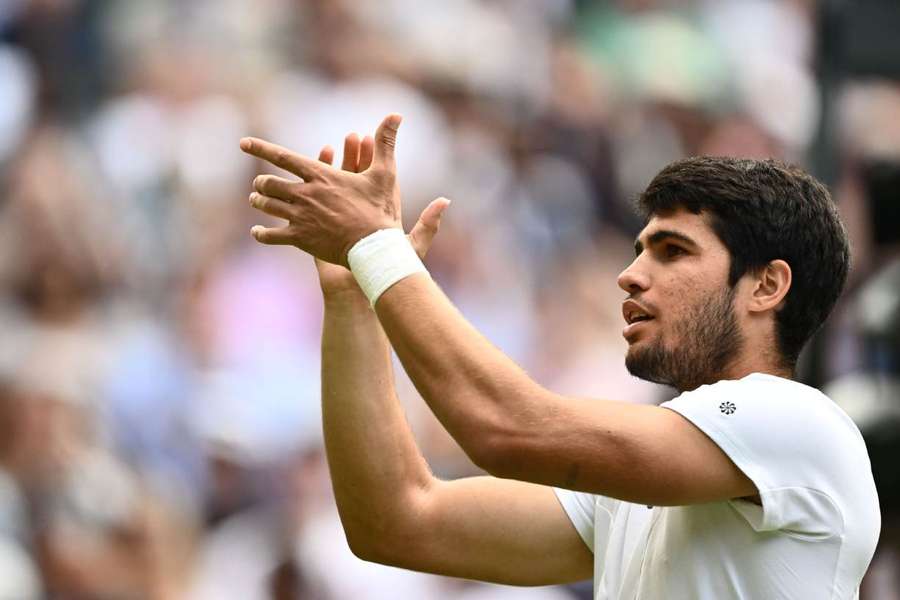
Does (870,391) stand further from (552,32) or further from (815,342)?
(552,32)

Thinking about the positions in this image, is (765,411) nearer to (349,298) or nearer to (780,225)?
(780,225)

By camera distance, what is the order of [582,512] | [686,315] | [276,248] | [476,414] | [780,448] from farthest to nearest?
[276,248] → [582,512] → [686,315] → [780,448] → [476,414]

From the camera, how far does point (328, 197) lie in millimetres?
3104

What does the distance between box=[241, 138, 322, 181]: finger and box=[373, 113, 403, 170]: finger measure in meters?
0.13

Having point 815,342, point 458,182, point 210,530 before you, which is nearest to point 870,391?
point 815,342

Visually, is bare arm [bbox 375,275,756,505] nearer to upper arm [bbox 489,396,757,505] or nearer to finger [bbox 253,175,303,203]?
upper arm [bbox 489,396,757,505]

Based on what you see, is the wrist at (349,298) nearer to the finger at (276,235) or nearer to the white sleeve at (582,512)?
the finger at (276,235)

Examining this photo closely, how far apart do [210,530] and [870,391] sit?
340cm

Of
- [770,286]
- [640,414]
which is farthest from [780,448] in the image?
[770,286]

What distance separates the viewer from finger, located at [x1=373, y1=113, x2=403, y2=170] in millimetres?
3105

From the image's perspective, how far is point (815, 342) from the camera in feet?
21.2

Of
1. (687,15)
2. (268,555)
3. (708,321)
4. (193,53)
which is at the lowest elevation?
(268,555)

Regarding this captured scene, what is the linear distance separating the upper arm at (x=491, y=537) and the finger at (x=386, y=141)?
917 mm

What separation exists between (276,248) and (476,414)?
5.40 meters
